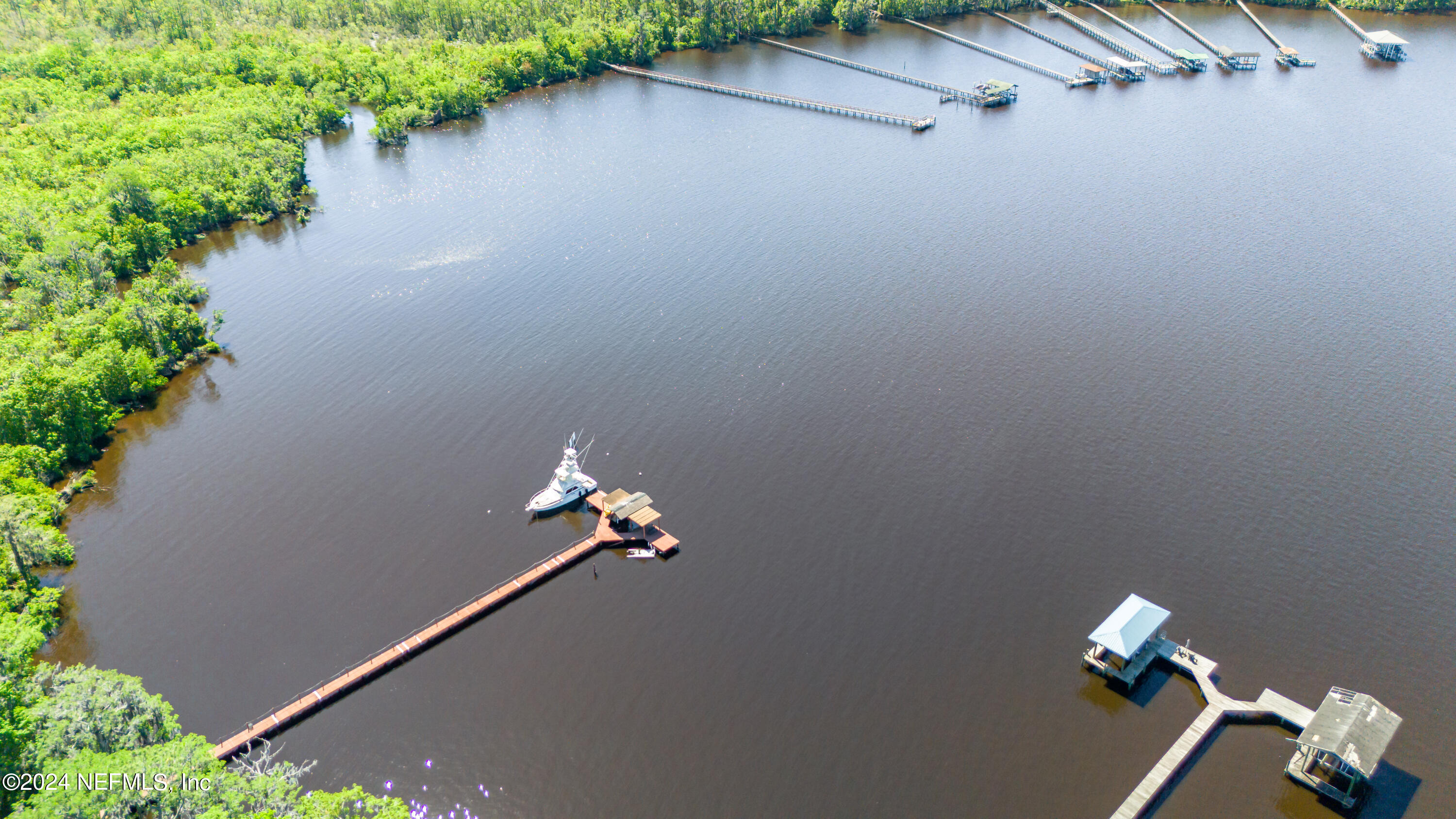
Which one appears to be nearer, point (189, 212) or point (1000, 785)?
point (1000, 785)

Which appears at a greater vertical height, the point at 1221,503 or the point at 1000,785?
the point at 1221,503

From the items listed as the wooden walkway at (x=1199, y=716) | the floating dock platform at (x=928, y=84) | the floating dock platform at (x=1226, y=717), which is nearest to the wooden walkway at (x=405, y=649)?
the floating dock platform at (x=1226, y=717)

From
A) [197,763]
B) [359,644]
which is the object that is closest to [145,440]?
[359,644]

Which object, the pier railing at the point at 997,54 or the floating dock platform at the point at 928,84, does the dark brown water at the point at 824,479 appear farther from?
the pier railing at the point at 997,54

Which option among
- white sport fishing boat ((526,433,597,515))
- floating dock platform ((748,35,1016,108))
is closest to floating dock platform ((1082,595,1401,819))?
white sport fishing boat ((526,433,597,515))

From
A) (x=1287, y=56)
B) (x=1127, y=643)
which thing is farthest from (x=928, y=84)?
(x=1127, y=643)

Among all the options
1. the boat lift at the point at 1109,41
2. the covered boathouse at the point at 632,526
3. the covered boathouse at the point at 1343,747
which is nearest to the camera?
the covered boathouse at the point at 1343,747

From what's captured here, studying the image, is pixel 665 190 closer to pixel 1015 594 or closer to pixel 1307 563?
pixel 1015 594
